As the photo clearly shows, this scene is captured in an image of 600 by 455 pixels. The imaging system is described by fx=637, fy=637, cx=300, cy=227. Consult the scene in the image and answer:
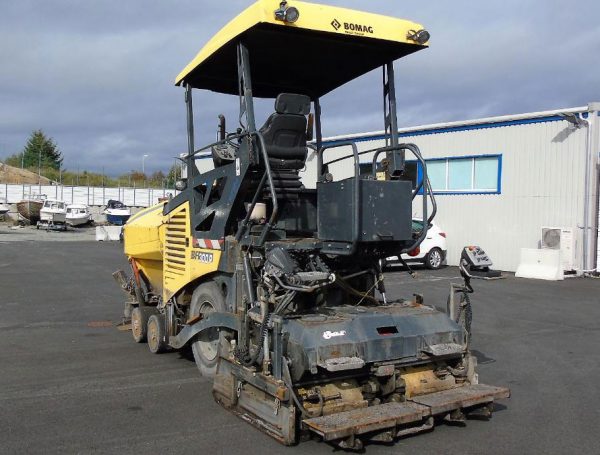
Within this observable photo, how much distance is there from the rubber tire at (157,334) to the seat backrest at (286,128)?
2.70 m

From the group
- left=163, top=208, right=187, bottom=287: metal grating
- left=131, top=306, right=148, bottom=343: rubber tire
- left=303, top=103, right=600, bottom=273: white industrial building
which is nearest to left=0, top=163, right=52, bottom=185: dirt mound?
left=303, top=103, right=600, bottom=273: white industrial building

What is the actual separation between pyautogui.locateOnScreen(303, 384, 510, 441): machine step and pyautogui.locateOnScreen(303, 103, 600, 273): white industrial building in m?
11.9

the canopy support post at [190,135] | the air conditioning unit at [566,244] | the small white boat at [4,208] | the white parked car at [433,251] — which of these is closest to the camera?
the canopy support post at [190,135]

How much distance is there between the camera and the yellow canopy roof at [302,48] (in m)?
5.48

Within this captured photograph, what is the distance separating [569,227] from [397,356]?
14218 millimetres

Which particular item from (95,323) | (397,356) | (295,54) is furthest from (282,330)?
(95,323)

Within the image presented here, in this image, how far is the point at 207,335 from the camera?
6.74m

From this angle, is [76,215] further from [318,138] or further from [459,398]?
[459,398]

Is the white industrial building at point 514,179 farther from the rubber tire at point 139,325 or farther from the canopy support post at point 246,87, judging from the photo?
the canopy support post at point 246,87

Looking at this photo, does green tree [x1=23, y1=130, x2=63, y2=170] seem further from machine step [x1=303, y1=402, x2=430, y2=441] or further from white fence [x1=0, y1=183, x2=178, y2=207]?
machine step [x1=303, y1=402, x2=430, y2=441]

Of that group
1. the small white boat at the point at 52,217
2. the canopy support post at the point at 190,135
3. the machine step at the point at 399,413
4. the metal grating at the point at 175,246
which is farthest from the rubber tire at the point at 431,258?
the small white boat at the point at 52,217

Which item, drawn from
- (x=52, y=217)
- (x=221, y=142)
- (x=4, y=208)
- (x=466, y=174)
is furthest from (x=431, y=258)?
(x=4, y=208)

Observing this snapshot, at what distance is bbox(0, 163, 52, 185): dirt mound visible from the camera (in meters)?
63.3

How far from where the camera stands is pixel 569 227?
17797mm
